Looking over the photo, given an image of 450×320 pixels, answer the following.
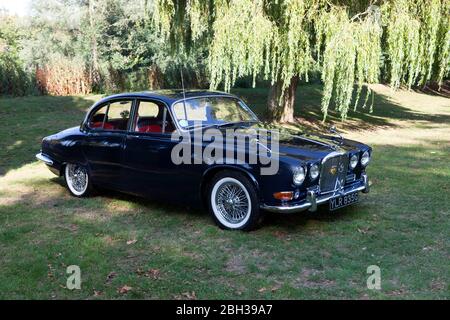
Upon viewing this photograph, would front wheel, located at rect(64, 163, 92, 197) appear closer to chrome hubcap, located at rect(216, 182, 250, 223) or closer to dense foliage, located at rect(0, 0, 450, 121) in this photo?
chrome hubcap, located at rect(216, 182, 250, 223)

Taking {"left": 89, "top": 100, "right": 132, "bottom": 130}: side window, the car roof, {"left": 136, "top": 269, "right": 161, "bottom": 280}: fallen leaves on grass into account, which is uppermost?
the car roof

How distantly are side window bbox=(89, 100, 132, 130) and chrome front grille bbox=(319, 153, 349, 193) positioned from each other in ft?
9.26

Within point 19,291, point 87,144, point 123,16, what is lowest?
point 19,291

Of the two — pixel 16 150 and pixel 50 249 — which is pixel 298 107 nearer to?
pixel 16 150

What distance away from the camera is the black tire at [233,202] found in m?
5.48

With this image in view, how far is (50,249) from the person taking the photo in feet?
17.3

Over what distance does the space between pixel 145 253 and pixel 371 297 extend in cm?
239

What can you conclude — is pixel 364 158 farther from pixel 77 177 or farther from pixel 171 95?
pixel 77 177

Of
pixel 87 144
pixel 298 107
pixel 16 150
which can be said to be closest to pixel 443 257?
pixel 87 144

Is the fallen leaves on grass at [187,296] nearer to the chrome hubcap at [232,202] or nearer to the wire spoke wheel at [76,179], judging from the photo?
the chrome hubcap at [232,202]

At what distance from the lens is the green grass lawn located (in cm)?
434

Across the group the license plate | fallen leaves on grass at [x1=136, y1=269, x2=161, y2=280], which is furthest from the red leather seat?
the license plate

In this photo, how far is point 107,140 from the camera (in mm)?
6758

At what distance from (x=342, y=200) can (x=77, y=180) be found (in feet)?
13.4
